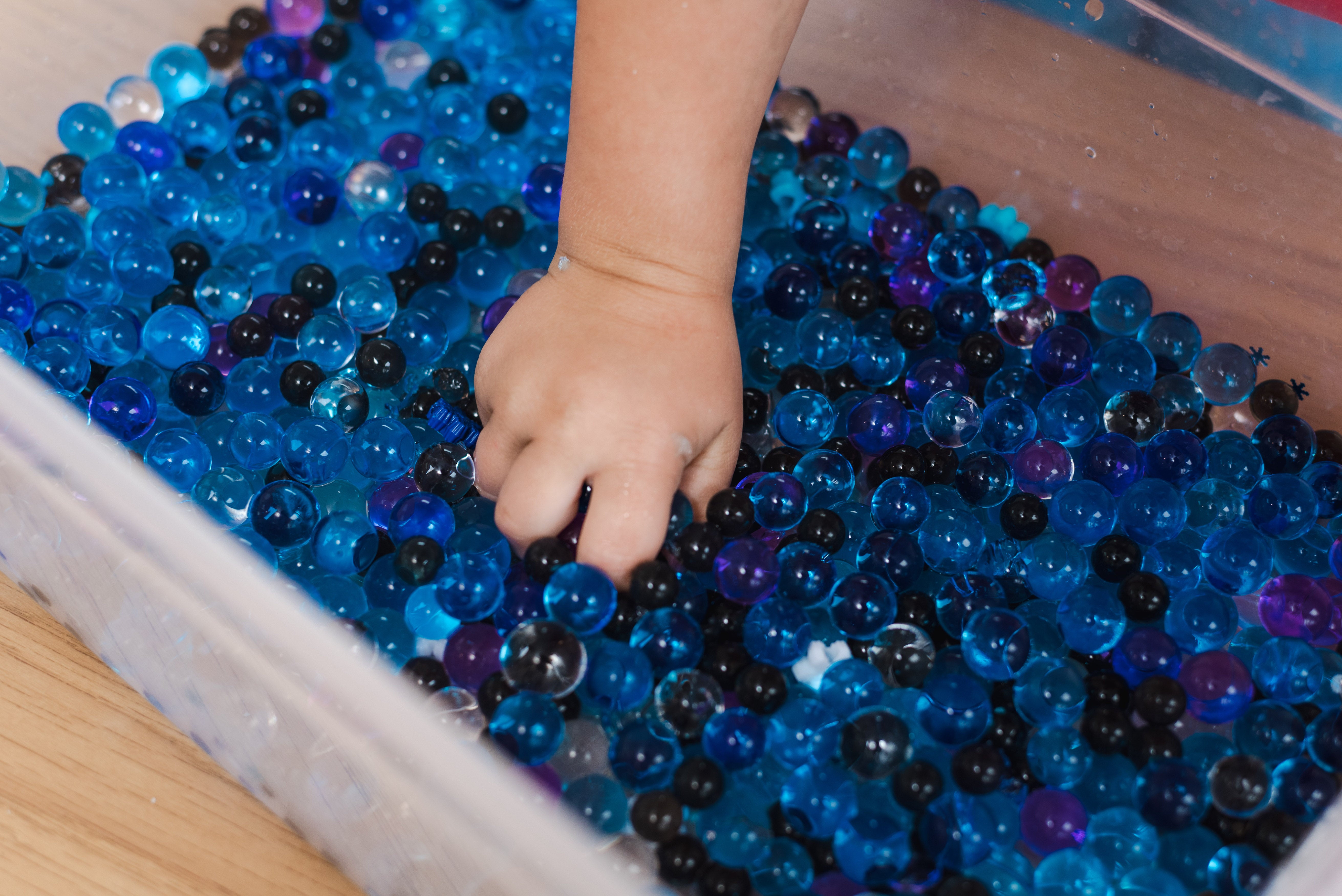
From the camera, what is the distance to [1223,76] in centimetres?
71

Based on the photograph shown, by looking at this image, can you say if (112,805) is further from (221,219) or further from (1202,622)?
(1202,622)

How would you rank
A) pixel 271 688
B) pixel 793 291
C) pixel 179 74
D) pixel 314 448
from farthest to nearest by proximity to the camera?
1. pixel 179 74
2. pixel 793 291
3. pixel 314 448
4. pixel 271 688

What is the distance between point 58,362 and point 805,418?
20.5 inches

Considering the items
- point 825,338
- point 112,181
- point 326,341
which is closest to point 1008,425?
point 825,338

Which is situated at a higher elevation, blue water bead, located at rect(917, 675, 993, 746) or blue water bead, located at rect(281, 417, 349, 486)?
blue water bead, located at rect(917, 675, 993, 746)

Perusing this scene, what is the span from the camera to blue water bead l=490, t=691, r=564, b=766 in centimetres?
54

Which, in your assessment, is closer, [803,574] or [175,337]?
[803,574]

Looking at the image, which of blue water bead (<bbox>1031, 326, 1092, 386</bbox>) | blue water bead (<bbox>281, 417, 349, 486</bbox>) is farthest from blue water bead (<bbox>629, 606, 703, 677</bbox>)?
blue water bead (<bbox>1031, 326, 1092, 386</bbox>)

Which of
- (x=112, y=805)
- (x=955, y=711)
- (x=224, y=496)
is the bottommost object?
(x=112, y=805)

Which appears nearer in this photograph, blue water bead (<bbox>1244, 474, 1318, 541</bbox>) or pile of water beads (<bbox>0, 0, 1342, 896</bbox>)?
pile of water beads (<bbox>0, 0, 1342, 896</bbox>)

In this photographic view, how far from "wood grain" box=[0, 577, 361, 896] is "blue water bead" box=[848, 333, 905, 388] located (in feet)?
1.58

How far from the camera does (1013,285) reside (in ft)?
2.54

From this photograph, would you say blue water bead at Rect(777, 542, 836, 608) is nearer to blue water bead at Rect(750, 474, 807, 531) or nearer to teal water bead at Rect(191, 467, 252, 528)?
blue water bead at Rect(750, 474, 807, 531)

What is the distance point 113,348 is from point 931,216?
640mm
